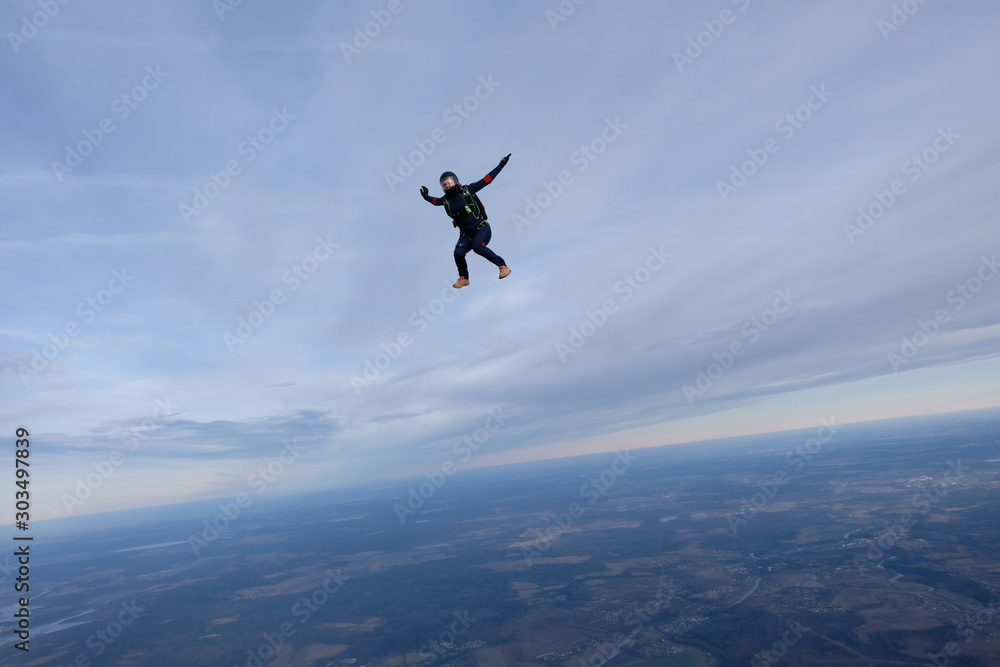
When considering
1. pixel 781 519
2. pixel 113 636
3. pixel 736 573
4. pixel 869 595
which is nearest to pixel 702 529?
pixel 781 519

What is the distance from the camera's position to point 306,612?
117 m

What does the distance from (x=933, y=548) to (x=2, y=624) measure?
263m

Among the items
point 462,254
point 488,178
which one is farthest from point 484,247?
point 488,178

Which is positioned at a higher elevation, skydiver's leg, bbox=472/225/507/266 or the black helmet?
the black helmet

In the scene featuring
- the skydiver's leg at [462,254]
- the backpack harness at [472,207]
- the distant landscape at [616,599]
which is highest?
the backpack harness at [472,207]

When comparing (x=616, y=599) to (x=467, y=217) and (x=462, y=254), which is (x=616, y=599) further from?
(x=467, y=217)

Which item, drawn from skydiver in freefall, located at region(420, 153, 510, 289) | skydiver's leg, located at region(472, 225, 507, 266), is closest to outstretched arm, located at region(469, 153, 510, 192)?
skydiver in freefall, located at region(420, 153, 510, 289)

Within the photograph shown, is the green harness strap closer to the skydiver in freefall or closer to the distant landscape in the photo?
the skydiver in freefall

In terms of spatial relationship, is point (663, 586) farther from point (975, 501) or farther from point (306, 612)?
point (975, 501)

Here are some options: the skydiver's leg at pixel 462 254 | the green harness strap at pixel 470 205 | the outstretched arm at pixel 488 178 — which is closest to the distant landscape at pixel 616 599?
the skydiver's leg at pixel 462 254

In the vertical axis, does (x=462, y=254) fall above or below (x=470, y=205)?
below

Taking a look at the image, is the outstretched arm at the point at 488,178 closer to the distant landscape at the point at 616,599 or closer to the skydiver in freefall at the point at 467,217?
the skydiver in freefall at the point at 467,217

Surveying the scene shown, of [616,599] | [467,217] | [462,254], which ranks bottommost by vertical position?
[616,599]

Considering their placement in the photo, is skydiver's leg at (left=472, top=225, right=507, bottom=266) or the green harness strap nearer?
the green harness strap
